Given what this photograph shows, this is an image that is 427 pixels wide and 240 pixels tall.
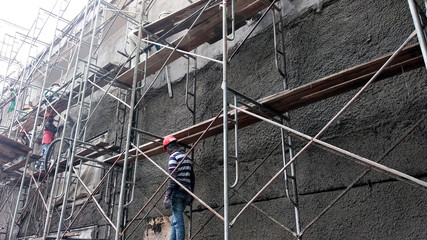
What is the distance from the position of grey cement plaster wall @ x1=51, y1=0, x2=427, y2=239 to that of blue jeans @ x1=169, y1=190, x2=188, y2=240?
30.4 inches

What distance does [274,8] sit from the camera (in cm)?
575

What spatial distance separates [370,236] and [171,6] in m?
7.17

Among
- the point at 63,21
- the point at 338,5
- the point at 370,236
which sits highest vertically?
the point at 63,21

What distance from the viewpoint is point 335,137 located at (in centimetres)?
467

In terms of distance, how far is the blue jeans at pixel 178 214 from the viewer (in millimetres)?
4818

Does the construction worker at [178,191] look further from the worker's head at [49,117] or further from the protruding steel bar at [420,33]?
the worker's head at [49,117]

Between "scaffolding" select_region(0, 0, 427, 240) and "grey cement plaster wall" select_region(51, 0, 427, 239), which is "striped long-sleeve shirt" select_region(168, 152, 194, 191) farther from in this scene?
"grey cement plaster wall" select_region(51, 0, 427, 239)

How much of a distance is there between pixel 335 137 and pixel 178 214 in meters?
2.50

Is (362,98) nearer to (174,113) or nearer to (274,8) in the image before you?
(274,8)

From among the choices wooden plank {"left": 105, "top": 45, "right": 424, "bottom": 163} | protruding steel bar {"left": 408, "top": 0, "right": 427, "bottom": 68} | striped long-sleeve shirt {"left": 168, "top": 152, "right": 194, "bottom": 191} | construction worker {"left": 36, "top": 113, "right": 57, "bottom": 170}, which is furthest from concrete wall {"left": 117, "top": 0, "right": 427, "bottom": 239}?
construction worker {"left": 36, "top": 113, "right": 57, "bottom": 170}

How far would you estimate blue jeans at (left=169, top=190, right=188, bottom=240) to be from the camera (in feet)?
15.8

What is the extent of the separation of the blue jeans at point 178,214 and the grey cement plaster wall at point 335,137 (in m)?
0.77

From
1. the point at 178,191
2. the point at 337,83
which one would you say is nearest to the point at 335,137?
the point at 337,83

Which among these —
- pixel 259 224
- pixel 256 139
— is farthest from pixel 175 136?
pixel 259 224
